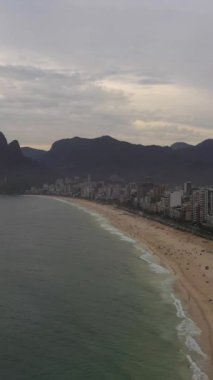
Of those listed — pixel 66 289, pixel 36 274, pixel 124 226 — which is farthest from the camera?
pixel 124 226

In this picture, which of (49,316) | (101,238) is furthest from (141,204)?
(49,316)

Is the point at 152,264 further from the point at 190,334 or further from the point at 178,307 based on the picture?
the point at 190,334

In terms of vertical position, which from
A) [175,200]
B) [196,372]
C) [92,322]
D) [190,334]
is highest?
[175,200]

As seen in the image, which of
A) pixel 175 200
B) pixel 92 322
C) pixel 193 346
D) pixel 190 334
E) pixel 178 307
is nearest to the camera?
pixel 193 346

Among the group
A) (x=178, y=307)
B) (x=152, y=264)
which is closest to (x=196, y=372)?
(x=178, y=307)

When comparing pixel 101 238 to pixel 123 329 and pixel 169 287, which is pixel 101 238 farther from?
pixel 123 329

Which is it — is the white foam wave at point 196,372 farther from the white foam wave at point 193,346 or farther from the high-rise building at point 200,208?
the high-rise building at point 200,208
